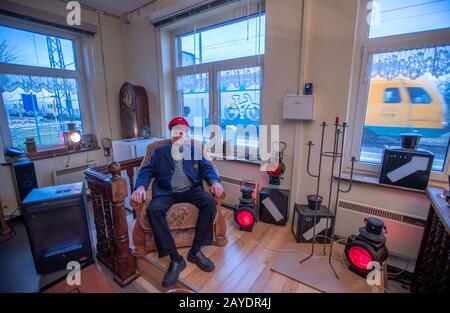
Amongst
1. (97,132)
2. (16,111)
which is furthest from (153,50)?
(16,111)

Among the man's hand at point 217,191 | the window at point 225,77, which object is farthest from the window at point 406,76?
the man's hand at point 217,191

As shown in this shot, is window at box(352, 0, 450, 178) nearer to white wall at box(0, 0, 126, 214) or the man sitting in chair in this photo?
the man sitting in chair

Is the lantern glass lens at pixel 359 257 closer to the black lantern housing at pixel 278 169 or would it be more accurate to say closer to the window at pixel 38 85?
the black lantern housing at pixel 278 169

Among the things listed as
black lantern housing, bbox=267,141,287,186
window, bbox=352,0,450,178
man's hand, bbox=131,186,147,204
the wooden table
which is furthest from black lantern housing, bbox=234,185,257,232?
the wooden table

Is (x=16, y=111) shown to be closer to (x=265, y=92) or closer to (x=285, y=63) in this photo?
(x=265, y=92)

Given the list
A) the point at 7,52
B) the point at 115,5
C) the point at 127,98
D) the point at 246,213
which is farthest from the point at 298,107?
the point at 7,52

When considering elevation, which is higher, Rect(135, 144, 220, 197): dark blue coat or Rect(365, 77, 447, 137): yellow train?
Rect(365, 77, 447, 137): yellow train

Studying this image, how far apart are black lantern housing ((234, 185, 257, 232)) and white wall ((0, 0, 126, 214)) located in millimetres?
2634

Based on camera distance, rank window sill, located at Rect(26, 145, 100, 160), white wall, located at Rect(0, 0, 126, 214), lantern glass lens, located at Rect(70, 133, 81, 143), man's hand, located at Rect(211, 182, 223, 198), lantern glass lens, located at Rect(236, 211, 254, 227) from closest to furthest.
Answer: man's hand, located at Rect(211, 182, 223, 198) → lantern glass lens, located at Rect(236, 211, 254, 227) → window sill, located at Rect(26, 145, 100, 160) → white wall, located at Rect(0, 0, 126, 214) → lantern glass lens, located at Rect(70, 133, 81, 143)

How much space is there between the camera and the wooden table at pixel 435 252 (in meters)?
1.16

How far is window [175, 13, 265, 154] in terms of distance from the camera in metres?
2.40

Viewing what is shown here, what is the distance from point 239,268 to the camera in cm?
159

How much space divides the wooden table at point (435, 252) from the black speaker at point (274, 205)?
3.33ft

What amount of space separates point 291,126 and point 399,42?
3.32 ft
